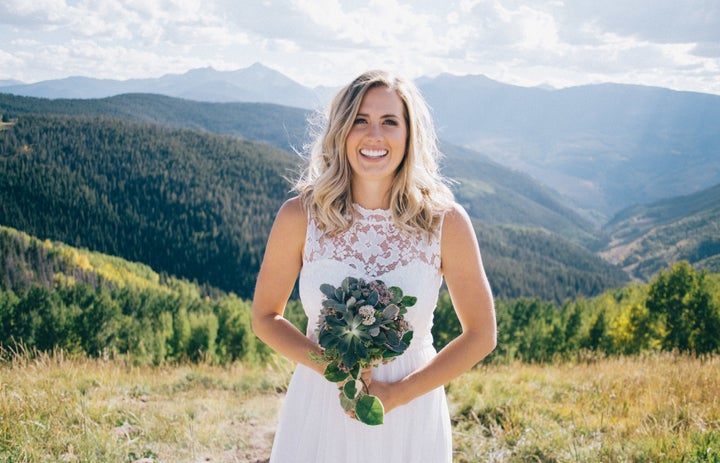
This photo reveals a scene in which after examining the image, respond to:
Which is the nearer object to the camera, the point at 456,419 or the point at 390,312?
the point at 390,312

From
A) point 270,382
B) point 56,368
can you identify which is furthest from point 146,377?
point 270,382

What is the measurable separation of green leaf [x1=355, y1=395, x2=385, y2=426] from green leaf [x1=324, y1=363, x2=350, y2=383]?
0.15 m

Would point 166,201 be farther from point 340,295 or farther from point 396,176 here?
point 340,295

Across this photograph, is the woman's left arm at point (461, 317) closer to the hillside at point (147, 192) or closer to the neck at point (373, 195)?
the neck at point (373, 195)

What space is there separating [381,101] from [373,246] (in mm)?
738

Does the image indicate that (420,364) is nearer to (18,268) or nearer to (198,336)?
(198,336)

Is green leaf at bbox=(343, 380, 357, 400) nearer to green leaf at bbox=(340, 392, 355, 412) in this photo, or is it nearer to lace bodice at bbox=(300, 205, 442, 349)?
green leaf at bbox=(340, 392, 355, 412)

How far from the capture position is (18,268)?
86562 millimetres

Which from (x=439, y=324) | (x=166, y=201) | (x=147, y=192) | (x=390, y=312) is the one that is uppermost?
(x=390, y=312)

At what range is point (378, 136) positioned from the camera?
8.39 feet

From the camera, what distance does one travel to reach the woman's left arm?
2457 millimetres

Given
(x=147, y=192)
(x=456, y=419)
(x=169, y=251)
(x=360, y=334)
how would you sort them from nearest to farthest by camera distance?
(x=360, y=334) < (x=456, y=419) < (x=169, y=251) < (x=147, y=192)

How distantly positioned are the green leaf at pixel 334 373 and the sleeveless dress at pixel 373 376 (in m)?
0.33

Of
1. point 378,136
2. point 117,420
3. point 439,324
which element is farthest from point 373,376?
point 439,324
